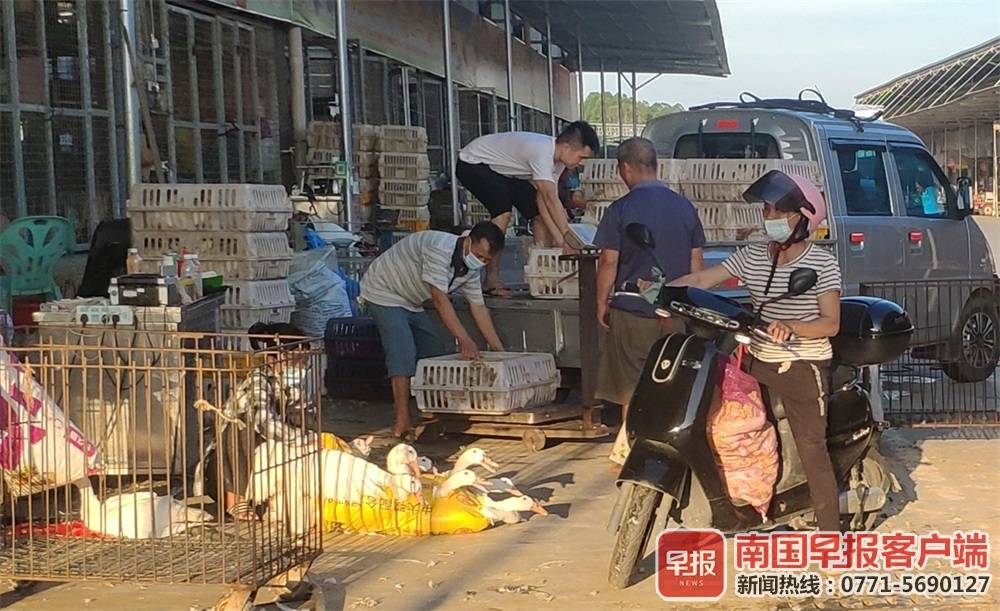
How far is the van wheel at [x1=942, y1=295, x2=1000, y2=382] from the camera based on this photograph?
11.4 meters

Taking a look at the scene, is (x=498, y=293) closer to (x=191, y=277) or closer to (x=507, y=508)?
(x=191, y=277)

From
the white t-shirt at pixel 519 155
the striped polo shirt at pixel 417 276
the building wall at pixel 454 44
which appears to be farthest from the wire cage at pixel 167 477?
the building wall at pixel 454 44

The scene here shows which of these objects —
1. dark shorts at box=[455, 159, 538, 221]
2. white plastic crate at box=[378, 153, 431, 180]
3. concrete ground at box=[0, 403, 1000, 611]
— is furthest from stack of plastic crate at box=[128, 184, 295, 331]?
white plastic crate at box=[378, 153, 431, 180]

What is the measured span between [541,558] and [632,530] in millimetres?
786

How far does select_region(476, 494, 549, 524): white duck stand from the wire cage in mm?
1135

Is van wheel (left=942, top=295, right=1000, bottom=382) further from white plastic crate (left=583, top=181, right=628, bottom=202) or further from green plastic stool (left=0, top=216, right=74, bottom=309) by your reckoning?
green plastic stool (left=0, top=216, right=74, bottom=309)

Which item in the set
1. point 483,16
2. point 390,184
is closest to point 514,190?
point 390,184

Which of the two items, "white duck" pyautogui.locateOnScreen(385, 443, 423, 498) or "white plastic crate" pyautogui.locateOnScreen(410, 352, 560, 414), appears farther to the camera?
"white plastic crate" pyautogui.locateOnScreen(410, 352, 560, 414)

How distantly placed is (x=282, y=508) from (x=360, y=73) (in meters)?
17.4

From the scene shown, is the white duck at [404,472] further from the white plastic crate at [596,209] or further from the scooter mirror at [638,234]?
the white plastic crate at [596,209]

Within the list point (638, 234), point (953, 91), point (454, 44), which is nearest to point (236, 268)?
point (638, 234)

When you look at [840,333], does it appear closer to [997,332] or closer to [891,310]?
[891,310]

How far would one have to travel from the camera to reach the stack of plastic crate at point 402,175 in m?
19.4

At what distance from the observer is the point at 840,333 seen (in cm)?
648
